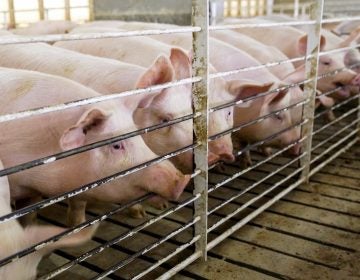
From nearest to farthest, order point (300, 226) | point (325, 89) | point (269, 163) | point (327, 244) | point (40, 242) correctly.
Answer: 1. point (40, 242)
2. point (327, 244)
3. point (300, 226)
4. point (269, 163)
5. point (325, 89)

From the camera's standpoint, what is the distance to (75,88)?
2.34 metres

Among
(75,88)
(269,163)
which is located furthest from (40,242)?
(269,163)

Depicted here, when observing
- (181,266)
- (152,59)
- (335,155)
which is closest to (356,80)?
(335,155)

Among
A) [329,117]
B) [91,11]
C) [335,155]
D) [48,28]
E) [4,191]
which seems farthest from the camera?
[91,11]

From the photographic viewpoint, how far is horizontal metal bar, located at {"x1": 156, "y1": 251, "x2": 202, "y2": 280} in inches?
85.8

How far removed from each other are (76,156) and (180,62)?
2.71ft

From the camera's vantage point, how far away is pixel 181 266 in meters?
2.29

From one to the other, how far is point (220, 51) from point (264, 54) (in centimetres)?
57

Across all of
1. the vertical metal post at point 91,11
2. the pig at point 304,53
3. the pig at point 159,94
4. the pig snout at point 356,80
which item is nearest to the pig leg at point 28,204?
the pig at point 159,94

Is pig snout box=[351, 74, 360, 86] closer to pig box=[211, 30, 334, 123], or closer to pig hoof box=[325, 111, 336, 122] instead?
pig box=[211, 30, 334, 123]

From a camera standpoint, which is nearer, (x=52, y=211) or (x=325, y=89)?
(x=52, y=211)

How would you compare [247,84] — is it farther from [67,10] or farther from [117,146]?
[67,10]

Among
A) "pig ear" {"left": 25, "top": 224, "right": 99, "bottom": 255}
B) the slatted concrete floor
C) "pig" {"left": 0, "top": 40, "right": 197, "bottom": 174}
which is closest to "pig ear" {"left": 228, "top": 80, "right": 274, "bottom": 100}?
"pig" {"left": 0, "top": 40, "right": 197, "bottom": 174}

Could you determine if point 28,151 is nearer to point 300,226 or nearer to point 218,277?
point 218,277
